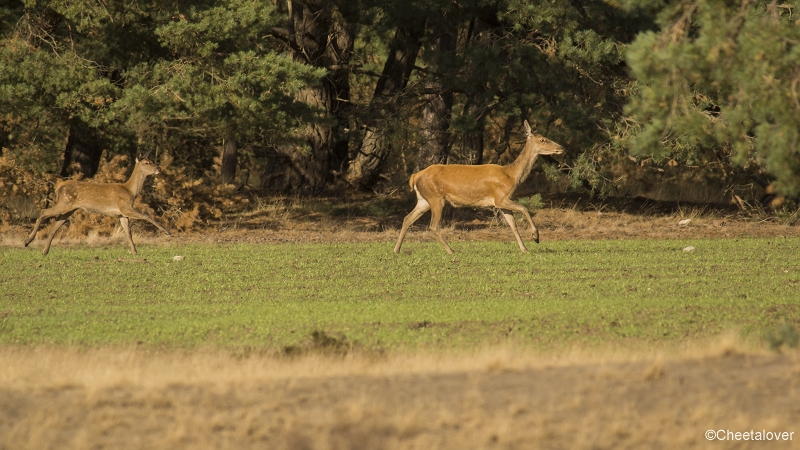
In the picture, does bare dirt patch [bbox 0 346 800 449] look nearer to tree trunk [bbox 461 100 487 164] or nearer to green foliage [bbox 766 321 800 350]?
green foliage [bbox 766 321 800 350]

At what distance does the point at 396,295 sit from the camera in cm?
1464

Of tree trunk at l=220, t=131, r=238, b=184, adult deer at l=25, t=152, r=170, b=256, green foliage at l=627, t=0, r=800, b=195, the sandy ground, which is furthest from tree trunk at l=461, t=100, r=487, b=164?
green foliage at l=627, t=0, r=800, b=195

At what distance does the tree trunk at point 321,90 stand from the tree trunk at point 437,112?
6.42 feet

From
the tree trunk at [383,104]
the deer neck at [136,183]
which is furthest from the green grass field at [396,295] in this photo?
the tree trunk at [383,104]

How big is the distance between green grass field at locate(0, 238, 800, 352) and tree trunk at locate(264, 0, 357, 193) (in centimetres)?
728

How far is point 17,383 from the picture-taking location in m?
8.49

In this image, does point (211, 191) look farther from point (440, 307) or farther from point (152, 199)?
point (440, 307)

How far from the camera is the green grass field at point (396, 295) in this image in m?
11.7

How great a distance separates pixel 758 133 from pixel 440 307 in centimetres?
507

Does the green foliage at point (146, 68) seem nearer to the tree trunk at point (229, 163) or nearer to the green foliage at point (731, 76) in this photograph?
the tree trunk at point (229, 163)

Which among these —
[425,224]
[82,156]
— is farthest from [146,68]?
[425,224]

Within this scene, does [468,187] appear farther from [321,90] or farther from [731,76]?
[321,90]

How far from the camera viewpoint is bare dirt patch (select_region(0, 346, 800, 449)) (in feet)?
23.4

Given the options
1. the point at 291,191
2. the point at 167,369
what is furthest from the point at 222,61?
the point at 167,369
